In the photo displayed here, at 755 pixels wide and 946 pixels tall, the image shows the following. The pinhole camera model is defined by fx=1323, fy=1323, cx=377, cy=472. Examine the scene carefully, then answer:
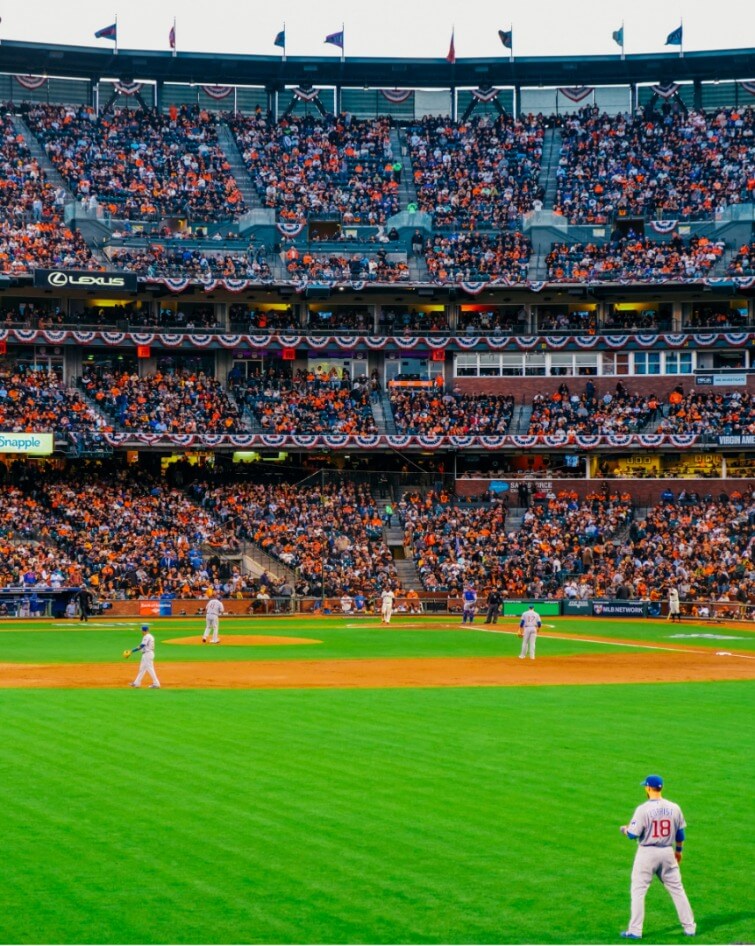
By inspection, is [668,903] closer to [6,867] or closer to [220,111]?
[6,867]

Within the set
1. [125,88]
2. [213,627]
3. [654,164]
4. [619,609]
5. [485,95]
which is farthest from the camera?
[485,95]

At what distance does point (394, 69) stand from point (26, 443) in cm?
3918

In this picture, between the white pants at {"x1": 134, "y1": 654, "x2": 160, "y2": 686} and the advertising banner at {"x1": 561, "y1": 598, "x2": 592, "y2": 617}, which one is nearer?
the white pants at {"x1": 134, "y1": 654, "x2": 160, "y2": 686}

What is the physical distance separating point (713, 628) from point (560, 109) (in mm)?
46957

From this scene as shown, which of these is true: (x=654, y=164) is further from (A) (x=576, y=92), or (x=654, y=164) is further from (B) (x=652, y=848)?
(B) (x=652, y=848)

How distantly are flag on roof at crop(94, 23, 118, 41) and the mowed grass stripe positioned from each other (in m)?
68.4

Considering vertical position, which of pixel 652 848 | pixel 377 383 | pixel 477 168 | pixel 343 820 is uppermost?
pixel 477 168

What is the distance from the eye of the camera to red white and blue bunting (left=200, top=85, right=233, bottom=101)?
Answer: 90.8 metres

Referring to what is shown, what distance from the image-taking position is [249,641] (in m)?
48.2

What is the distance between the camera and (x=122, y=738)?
2267 cm

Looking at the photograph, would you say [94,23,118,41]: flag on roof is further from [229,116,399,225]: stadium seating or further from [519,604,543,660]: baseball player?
[519,604,543,660]: baseball player

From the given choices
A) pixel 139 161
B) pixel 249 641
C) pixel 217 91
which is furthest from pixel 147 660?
pixel 217 91

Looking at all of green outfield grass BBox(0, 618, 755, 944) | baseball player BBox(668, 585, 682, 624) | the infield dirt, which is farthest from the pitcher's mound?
baseball player BBox(668, 585, 682, 624)

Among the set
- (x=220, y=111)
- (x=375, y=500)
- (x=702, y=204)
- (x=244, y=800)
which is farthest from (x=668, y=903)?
(x=220, y=111)
